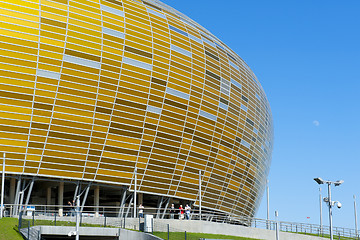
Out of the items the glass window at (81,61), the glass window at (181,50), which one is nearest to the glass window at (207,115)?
the glass window at (181,50)

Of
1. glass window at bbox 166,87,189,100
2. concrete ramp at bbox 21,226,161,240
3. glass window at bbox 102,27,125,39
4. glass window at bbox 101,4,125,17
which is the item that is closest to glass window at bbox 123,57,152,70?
glass window at bbox 102,27,125,39

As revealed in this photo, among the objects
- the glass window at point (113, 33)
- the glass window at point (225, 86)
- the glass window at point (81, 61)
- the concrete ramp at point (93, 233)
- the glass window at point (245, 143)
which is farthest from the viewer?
the glass window at point (245, 143)

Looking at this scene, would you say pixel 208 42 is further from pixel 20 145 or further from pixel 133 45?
pixel 20 145

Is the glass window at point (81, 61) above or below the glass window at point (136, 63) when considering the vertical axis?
A: below

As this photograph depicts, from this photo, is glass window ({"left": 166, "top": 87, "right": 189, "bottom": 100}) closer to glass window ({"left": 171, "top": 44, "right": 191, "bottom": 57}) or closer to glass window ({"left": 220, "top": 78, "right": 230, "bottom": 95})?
glass window ({"left": 171, "top": 44, "right": 191, "bottom": 57})

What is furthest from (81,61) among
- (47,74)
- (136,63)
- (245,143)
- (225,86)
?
(245,143)

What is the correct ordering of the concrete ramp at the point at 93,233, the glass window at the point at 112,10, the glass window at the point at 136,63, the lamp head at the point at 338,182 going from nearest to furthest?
the lamp head at the point at 338,182 < the concrete ramp at the point at 93,233 < the glass window at the point at 136,63 < the glass window at the point at 112,10

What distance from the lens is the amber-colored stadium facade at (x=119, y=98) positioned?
53344 mm

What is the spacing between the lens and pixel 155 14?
64938 mm

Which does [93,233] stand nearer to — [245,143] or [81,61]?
[81,61]

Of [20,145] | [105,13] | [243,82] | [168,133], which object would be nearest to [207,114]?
[168,133]

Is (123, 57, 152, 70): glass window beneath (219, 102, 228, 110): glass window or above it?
above

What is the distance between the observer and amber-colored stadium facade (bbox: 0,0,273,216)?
53344 millimetres

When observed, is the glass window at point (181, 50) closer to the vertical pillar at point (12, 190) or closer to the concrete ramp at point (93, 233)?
the vertical pillar at point (12, 190)
